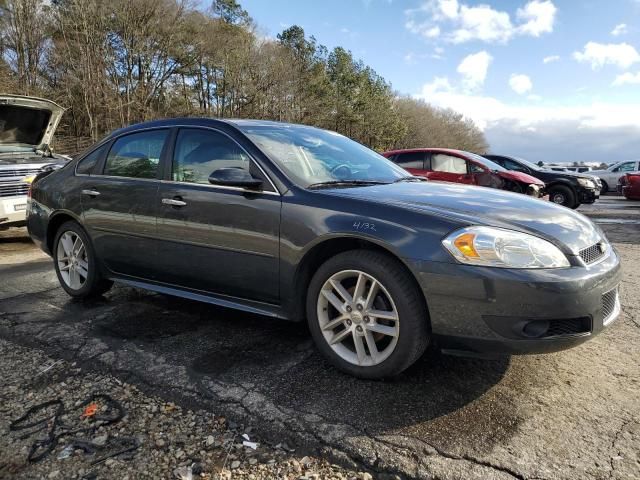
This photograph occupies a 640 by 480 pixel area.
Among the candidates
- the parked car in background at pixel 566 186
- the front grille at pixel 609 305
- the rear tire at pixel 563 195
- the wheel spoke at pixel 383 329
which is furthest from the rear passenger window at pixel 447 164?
the wheel spoke at pixel 383 329

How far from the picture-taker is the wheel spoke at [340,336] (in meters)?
2.81

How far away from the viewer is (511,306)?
2336 mm

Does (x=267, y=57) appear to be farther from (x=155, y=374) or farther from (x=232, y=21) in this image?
(x=155, y=374)

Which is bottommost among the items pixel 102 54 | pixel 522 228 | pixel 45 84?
pixel 522 228

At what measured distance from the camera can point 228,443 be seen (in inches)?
86.0

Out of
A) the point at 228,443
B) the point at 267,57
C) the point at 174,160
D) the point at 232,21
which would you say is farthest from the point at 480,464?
the point at 232,21

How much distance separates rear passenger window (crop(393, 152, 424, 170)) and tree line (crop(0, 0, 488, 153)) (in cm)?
2035

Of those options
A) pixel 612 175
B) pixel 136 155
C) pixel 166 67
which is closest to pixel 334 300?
pixel 136 155

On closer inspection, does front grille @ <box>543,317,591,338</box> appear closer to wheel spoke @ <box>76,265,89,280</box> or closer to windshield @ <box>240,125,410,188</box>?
windshield @ <box>240,125,410,188</box>

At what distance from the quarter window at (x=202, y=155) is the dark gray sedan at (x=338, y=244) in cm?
1

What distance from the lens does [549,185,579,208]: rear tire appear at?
44.2 feet

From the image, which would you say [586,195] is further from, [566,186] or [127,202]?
[127,202]

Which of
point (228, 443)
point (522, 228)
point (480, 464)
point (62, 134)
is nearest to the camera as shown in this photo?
point (480, 464)

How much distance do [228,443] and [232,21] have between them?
41.6 metres
